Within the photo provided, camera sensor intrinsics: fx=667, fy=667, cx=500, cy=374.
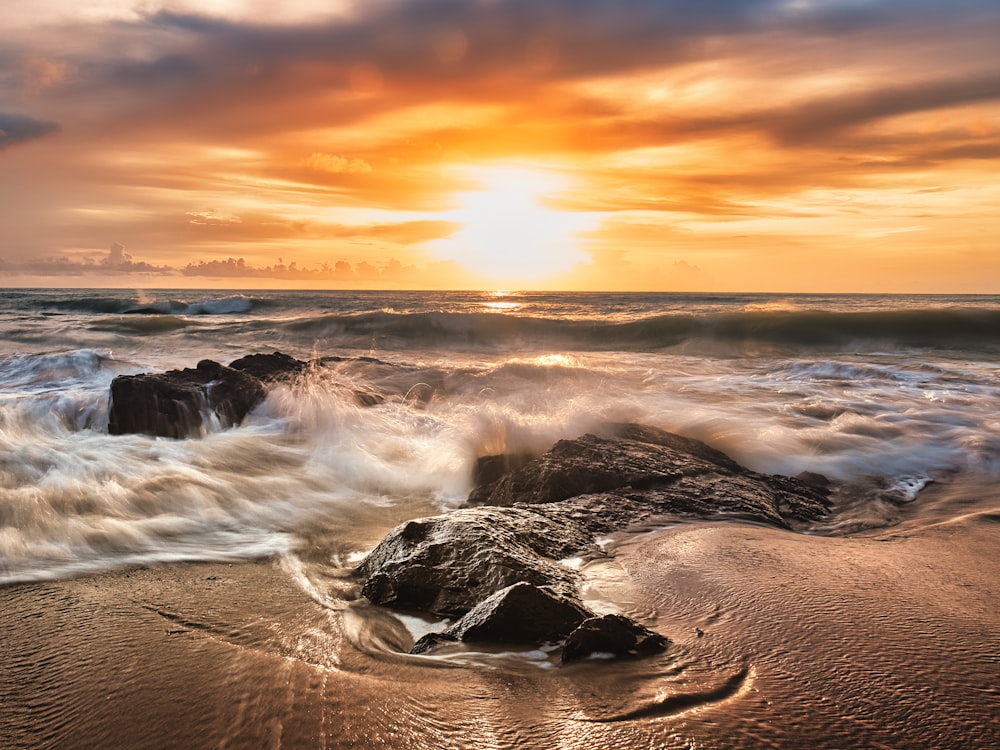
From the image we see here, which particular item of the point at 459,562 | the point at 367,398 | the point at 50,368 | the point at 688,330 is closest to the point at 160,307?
the point at 50,368

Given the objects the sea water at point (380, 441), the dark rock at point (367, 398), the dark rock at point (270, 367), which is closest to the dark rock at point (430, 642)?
the sea water at point (380, 441)

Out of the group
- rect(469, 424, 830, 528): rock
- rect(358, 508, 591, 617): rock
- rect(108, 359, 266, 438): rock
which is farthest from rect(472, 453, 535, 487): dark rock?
rect(108, 359, 266, 438): rock

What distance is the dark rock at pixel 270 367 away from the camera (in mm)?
8805

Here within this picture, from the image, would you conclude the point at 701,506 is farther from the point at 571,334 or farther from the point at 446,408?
the point at 571,334

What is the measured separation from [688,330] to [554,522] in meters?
21.0

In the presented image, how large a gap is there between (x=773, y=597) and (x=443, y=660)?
1.52 m

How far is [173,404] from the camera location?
714 cm

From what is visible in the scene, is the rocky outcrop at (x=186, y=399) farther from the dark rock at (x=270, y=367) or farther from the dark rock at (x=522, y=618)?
the dark rock at (x=522, y=618)

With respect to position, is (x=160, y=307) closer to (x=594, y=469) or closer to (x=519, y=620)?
(x=594, y=469)

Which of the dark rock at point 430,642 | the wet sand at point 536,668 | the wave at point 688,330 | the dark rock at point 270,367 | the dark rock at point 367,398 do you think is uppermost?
the wave at point 688,330

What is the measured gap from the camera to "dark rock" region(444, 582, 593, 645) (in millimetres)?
2678

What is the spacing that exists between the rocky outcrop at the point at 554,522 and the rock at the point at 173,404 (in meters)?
3.38

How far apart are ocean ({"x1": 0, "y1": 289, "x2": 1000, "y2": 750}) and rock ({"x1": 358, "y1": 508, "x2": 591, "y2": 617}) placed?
0.53 ft

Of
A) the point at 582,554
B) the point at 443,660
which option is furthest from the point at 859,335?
the point at 443,660
